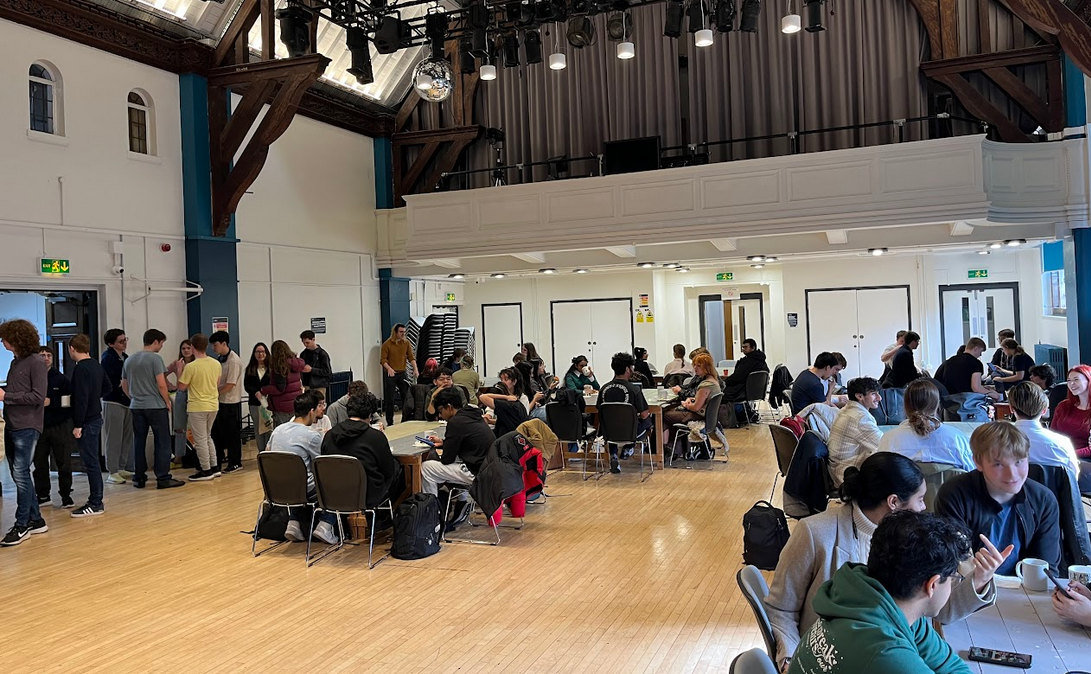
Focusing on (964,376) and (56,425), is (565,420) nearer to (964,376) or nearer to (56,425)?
(964,376)

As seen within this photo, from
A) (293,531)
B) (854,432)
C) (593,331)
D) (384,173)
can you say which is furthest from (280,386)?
(593,331)

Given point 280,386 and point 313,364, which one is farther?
point 313,364

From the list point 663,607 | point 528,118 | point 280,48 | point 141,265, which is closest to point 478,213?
point 528,118

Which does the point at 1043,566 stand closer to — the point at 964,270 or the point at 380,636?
the point at 380,636

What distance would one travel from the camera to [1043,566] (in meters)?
2.71

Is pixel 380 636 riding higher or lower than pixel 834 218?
lower

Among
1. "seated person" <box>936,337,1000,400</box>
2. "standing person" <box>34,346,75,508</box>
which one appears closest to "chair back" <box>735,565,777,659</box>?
"standing person" <box>34,346,75,508</box>

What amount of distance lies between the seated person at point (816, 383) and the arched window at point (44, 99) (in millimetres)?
8406

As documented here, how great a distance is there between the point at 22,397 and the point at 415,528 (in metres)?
3.27

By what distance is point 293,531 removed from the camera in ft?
20.0

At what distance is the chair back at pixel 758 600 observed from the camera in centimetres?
256

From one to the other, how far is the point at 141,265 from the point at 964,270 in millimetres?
13131

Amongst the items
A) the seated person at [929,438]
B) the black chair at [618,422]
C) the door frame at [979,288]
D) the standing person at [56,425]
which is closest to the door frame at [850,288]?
the door frame at [979,288]

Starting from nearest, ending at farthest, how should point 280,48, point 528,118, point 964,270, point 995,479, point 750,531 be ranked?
point 995,479
point 750,531
point 280,48
point 528,118
point 964,270
